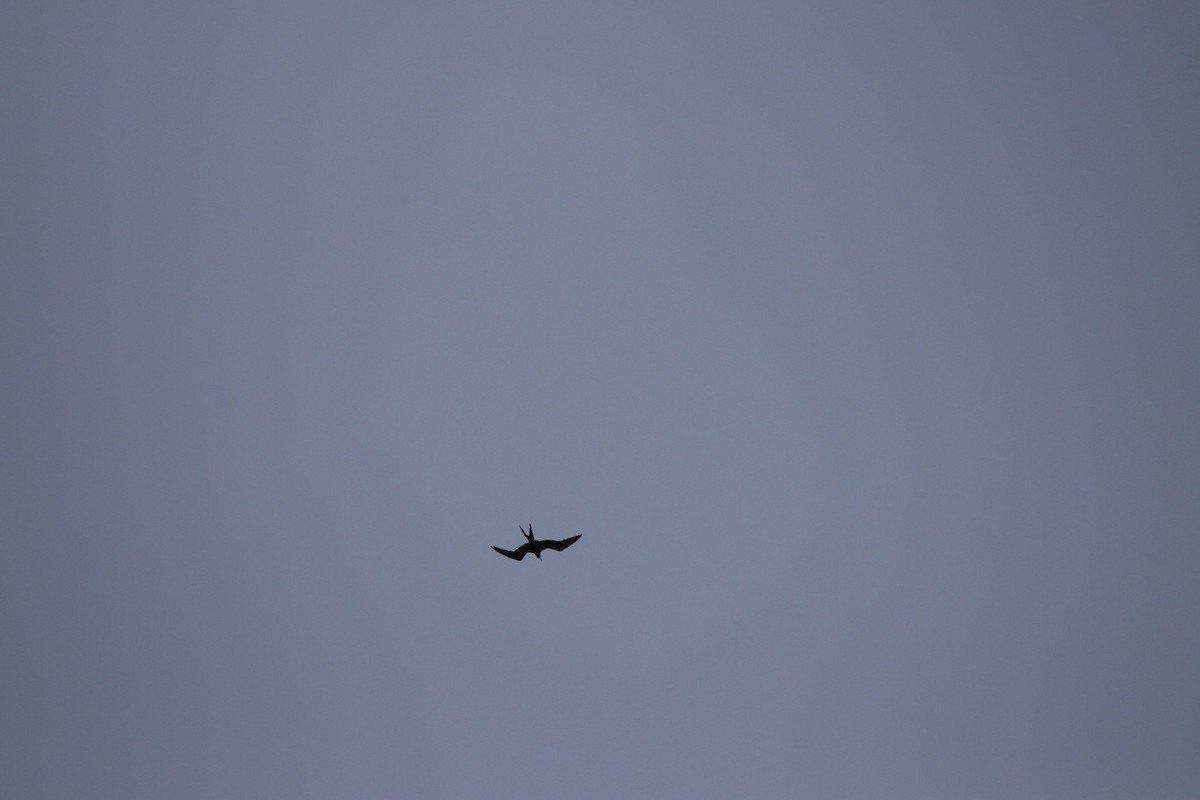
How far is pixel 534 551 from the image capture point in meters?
43.4
